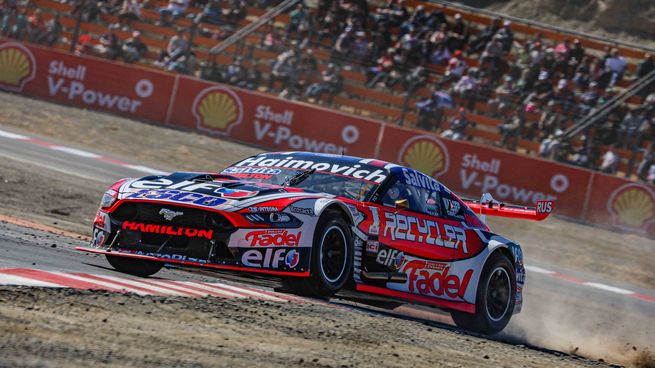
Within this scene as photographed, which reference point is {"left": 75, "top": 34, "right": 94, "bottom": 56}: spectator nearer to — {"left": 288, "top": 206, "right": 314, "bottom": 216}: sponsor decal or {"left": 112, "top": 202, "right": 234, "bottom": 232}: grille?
{"left": 112, "top": 202, "right": 234, "bottom": 232}: grille

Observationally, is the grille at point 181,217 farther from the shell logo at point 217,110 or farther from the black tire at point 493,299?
the shell logo at point 217,110

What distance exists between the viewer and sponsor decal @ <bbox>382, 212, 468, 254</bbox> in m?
7.72

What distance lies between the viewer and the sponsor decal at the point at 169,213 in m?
6.83

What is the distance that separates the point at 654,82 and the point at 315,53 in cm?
706

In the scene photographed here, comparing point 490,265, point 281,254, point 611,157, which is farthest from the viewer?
point 611,157

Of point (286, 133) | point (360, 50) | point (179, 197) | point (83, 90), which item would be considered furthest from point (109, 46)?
point (179, 197)

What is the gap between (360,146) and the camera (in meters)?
21.2

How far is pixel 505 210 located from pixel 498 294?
2.60ft

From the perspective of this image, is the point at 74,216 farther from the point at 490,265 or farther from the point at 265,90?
the point at 265,90

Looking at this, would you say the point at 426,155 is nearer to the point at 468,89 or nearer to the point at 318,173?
the point at 468,89

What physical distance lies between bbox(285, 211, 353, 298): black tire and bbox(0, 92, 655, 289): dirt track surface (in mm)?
4916

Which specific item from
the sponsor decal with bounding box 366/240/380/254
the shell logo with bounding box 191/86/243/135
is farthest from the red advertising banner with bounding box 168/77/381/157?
the sponsor decal with bounding box 366/240/380/254

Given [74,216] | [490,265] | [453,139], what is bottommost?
[74,216]

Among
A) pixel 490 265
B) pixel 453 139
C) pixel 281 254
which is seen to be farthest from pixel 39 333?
pixel 453 139
